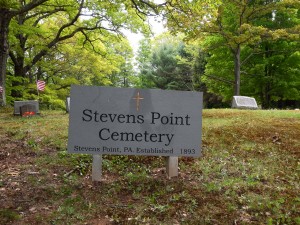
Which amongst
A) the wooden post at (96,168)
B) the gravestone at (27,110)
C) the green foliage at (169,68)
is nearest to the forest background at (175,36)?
the gravestone at (27,110)

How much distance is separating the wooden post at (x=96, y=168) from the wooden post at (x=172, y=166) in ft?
3.26

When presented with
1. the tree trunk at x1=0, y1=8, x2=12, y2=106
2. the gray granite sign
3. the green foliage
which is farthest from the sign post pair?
the green foliage

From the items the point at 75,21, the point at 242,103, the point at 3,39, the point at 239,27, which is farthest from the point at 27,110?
the point at 239,27

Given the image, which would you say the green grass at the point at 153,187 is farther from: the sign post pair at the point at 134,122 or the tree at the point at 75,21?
the tree at the point at 75,21

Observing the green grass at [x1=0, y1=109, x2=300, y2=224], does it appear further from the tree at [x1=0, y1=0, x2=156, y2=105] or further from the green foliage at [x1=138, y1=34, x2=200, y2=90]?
the green foliage at [x1=138, y1=34, x2=200, y2=90]

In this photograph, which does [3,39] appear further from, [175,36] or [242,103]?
[242,103]

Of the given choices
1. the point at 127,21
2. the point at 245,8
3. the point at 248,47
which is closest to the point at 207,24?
the point at 245,8

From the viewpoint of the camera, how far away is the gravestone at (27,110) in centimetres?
1164

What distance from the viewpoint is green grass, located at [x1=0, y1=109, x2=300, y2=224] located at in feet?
11.2

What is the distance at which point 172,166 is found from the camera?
436 centimetres

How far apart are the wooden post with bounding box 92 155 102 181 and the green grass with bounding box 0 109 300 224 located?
10cm

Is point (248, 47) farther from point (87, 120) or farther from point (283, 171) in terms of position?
point (87, 120)

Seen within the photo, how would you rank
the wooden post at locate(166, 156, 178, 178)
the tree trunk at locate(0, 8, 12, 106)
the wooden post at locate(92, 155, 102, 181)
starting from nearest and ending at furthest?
the wooden post at locate(92, 155, 102, 181), the wooden post at locate(166, 156, 178, 178), the tree trunk at locate(0, 8, 12, 106)

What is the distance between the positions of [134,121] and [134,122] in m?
0.01
